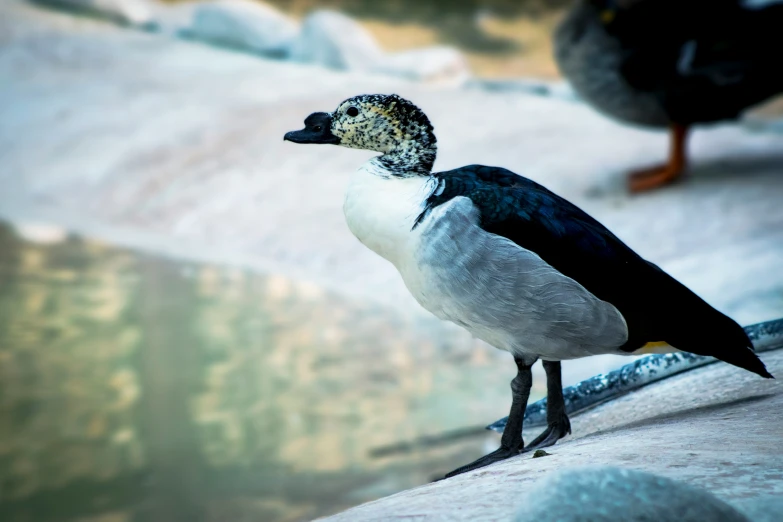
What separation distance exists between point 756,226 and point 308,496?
187cm

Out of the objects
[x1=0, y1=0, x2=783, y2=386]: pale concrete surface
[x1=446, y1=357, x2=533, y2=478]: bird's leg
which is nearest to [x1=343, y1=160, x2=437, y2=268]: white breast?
[x1=446, y1=357, x2=533, y2=478]: bird's leg

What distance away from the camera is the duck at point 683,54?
3646 mm

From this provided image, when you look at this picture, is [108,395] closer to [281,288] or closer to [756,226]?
[281,288]

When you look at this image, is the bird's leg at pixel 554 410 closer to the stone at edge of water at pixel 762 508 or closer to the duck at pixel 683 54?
the stone at edge of water at pixel 762 508

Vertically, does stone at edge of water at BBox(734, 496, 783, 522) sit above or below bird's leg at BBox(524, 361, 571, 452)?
below

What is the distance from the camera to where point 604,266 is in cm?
133

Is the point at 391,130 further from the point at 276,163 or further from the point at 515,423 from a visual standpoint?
the point at 276,163

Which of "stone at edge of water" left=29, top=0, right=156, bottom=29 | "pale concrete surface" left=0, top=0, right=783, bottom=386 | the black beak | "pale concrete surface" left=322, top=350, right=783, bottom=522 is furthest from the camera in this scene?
"stone at edge of water" left=29, top=0, right=156, bottom=29

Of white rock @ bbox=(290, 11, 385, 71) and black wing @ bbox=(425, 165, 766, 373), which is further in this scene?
white rock @ bbox=(290, 11, 385, 71)

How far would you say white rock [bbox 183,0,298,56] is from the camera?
7.30 metres

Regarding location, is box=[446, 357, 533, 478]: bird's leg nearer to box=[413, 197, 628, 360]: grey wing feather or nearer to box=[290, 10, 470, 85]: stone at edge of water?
box=[413, 197, 628, 360]: grey wing feather

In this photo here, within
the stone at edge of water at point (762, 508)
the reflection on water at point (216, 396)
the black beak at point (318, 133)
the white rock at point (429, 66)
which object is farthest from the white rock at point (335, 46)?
the stone at edge of water at point (762, 508)

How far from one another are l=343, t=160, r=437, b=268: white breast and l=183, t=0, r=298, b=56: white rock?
6133mm

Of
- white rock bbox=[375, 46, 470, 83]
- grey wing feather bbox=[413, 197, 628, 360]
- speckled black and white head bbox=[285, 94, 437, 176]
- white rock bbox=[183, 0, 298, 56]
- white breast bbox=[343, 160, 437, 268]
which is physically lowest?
grey wing feather bbox=[413, 197, 628, 360]
